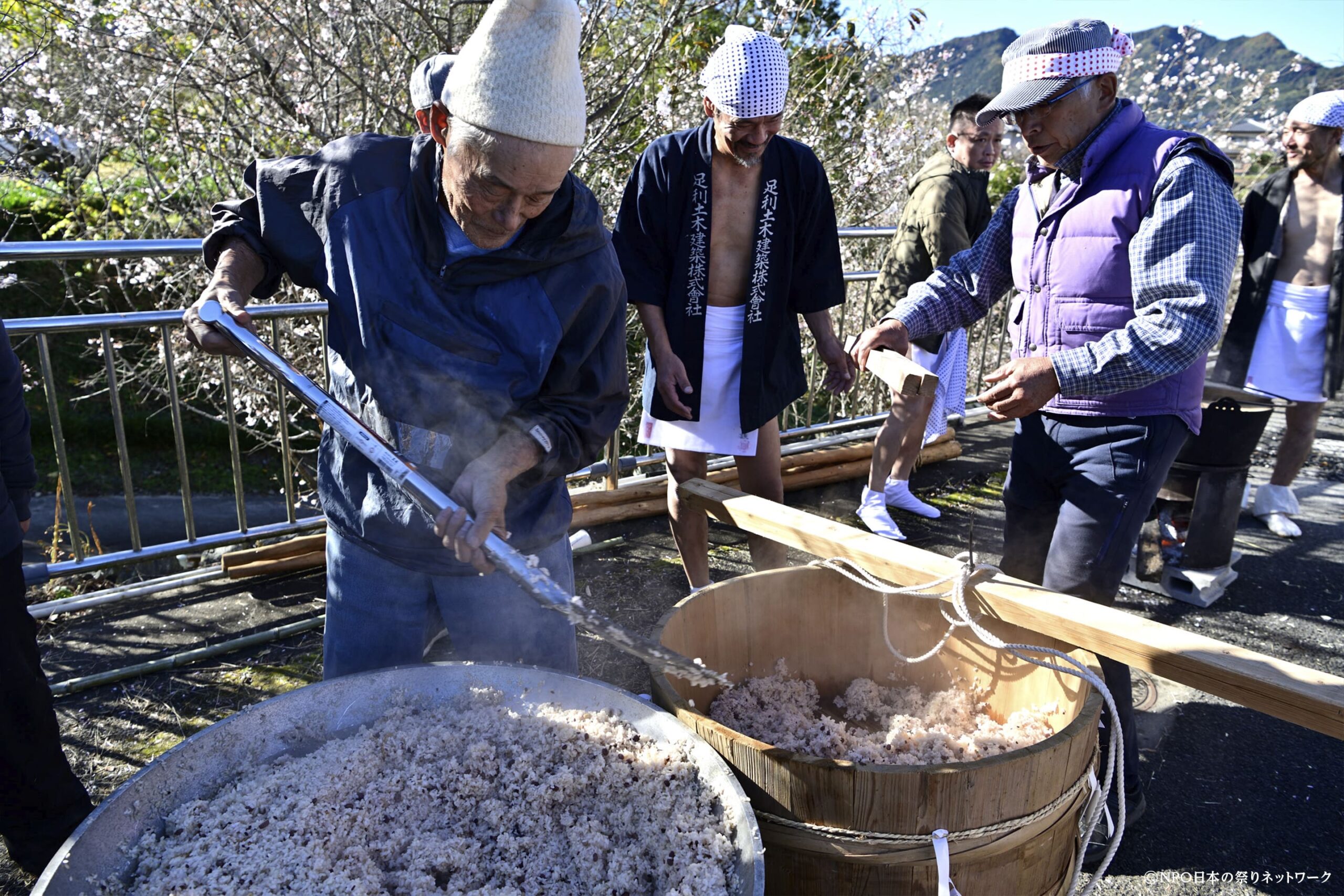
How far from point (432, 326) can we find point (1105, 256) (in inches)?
71.4

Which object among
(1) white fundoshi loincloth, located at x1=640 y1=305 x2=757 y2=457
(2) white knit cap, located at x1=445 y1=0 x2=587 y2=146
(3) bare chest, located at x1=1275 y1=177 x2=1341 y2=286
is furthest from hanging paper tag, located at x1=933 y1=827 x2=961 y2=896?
(3) bare chest, located at x1=1275 y1=177 x2=1341 y2=286

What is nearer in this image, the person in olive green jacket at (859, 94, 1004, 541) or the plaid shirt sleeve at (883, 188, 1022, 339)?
the plaid shirt sleeve at (883, 188, 1022, 339)

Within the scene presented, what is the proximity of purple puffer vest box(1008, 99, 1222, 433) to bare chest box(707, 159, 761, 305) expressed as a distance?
1.28 m

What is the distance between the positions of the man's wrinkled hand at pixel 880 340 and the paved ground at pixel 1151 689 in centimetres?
62

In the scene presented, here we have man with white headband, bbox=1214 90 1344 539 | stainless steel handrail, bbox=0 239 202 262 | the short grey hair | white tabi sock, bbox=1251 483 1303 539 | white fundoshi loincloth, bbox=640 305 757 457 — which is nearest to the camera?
the short grey hair

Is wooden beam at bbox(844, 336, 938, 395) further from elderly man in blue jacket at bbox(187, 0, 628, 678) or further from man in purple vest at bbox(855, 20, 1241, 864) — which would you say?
elderly man in blue jacket at bbox(187, 0, 628, 678)

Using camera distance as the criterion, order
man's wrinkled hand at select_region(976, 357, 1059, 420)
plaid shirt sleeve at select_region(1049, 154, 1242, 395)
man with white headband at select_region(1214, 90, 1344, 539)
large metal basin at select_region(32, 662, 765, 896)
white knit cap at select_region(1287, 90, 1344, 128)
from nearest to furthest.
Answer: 1. large metal basin at select_region(32, 662, 765, 896)
2. plaid shirt sleeve at select_region(1049, 154, 1242, 395)
3. man's wrinkled hand at select_region(976, 357, 1059, 420)
4. white knit cap at select_region(1287, 90, 1344, 128)
5. man with white headband at select_region(1214, 90, 1344, 539)

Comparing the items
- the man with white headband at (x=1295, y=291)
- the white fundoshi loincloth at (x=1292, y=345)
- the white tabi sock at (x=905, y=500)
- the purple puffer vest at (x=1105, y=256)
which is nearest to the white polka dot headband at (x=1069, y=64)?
the purple puffer vest at (x=1105, y=256)

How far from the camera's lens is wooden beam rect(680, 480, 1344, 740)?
1638mm

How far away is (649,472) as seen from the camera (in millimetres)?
5746

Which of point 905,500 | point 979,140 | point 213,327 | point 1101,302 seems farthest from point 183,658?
point 979,140

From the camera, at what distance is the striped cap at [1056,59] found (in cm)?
232

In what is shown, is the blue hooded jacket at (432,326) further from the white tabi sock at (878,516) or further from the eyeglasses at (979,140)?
the eyeglasses at (979,140)

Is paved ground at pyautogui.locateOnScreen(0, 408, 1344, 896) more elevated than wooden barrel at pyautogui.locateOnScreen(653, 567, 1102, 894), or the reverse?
wooden barrel at pyautogui.locateOnScreen(653, 567, 1102, 894)
